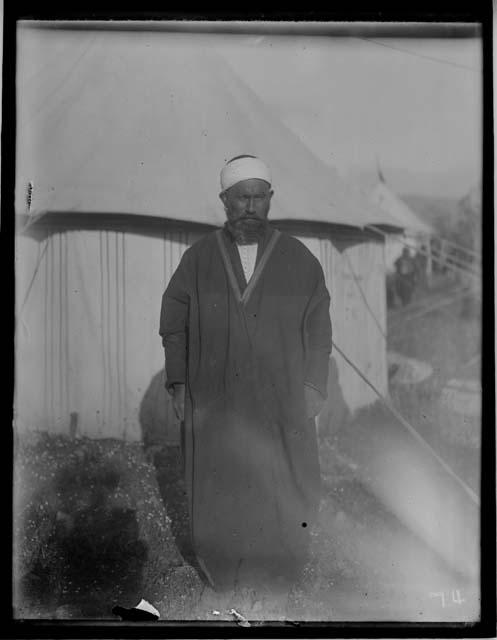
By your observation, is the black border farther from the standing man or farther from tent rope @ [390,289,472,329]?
the standing man

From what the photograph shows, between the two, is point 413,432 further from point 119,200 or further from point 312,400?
point 119,200

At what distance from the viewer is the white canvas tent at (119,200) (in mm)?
2449

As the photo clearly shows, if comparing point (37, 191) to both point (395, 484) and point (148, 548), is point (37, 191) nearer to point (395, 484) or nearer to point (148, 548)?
point (148, 548)

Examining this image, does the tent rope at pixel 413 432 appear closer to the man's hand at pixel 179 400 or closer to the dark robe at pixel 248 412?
the dark robe at pixel 248 412

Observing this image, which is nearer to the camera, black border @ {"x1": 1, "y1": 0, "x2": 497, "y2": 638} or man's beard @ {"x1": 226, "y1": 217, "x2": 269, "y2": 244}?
black border @ {"x1": 1, "y1": 0, "x2": 497, "y2": 638}

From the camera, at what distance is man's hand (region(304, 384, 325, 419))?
2.47 meters

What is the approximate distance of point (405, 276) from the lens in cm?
253

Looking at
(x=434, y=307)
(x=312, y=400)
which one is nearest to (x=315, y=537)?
(x=312, y=400)

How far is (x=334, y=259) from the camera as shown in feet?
8.25

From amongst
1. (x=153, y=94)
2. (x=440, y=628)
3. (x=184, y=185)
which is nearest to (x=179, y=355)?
(x=184, y=185)

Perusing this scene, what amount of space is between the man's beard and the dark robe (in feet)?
0.37

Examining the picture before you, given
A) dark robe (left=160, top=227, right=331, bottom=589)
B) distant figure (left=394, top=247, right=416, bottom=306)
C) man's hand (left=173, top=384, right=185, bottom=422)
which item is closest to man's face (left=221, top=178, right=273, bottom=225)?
dark robe (left=160, top=227, right=331, bottom=589)

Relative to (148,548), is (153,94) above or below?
above
